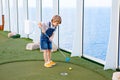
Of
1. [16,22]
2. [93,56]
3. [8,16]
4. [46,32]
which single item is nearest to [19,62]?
[46,32]

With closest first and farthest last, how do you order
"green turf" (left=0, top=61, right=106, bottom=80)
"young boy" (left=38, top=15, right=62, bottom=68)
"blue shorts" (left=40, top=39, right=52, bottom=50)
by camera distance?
1. "green turf" (left=0, top=61, right=106, bottom=80)
2. "young boy" (left=38, top=15, right=62, bottom=68)
3. "blue shorts" (left=40, top=39, right=52, bottom=50)

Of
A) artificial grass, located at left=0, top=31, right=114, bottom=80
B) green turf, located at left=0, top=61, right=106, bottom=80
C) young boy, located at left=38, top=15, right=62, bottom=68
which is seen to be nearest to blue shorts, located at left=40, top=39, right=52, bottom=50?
young boy, located at left=38, top=15, right=62, bottom=68

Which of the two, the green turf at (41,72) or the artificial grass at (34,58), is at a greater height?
the artificial grass at (34,58)

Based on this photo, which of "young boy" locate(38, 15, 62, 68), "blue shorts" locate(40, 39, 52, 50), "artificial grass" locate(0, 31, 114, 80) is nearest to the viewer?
"artificial grass" locate(0, 31, 114, 80)

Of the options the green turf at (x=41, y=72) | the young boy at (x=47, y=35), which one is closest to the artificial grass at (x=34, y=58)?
the green turf at (x=41, y=72)

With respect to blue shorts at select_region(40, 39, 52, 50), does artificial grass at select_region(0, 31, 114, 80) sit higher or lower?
lower

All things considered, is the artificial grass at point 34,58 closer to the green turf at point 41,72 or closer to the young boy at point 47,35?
the green turf at point 41,72

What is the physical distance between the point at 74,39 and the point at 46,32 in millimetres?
897

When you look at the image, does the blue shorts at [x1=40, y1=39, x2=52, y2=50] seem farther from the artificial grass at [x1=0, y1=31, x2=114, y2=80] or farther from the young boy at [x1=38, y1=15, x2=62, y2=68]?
the artificial grass at [x1=0, y1=31, x2=114, y2=80]

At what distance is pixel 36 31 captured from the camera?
278 inches

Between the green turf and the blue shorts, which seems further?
the blue shorts

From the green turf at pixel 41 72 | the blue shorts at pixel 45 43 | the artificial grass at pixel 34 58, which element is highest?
the blue shorts at pixel 45 43

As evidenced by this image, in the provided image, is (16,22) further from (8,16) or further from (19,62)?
(19,62)

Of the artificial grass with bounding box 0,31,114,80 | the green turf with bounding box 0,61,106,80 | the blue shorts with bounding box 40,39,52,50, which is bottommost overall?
the green turf with bounding box 0,61,106,80
